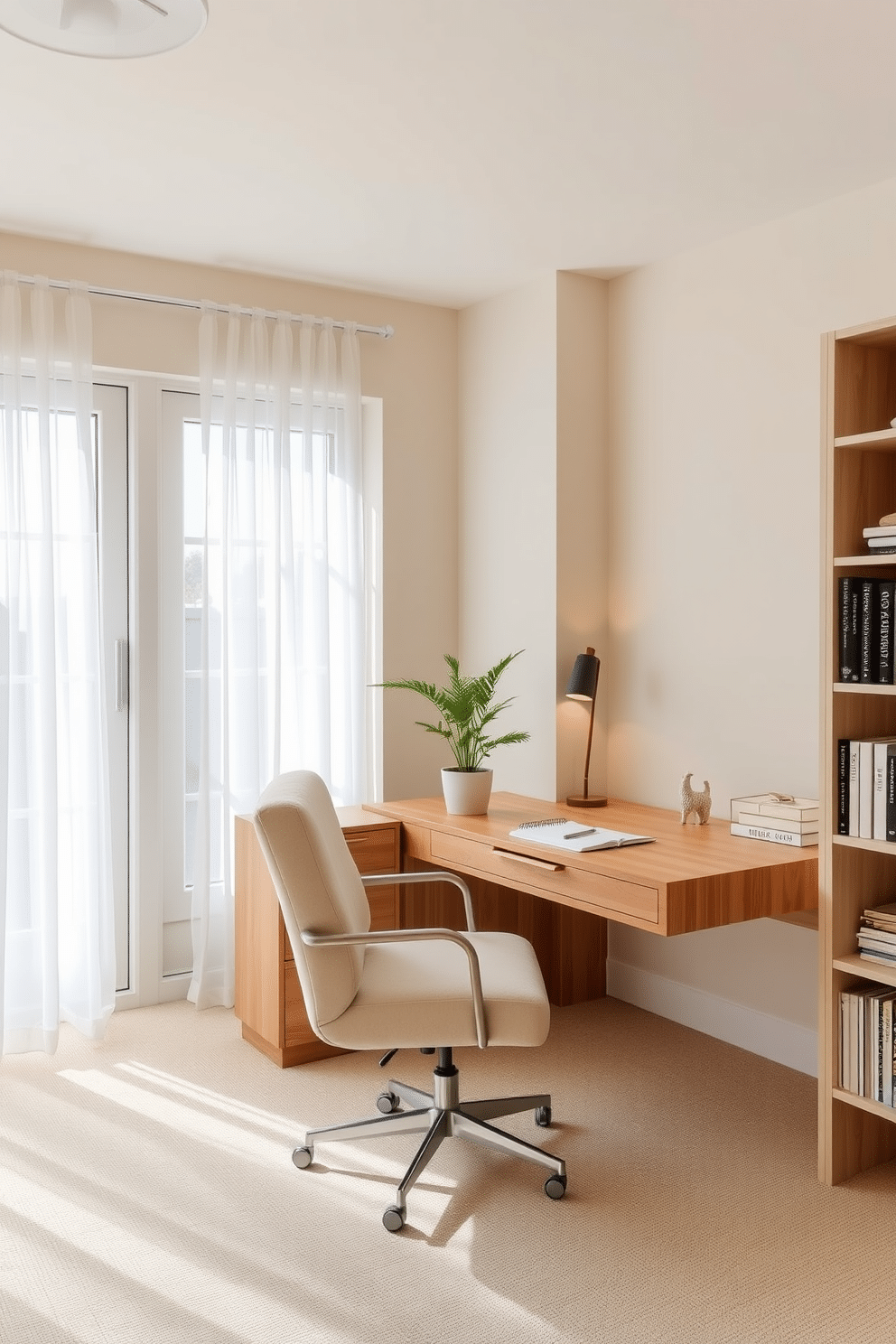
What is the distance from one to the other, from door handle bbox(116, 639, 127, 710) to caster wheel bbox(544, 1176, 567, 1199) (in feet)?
7.23

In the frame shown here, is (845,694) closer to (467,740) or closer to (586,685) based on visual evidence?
(586,685)

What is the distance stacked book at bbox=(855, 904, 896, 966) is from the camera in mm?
2615

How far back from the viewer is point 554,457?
389cm

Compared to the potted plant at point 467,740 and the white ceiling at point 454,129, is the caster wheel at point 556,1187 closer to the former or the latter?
the potted plant at point 467,740

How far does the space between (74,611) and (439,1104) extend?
1996 mm

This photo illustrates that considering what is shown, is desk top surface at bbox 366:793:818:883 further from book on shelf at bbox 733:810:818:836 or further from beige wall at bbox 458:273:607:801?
beige wall at bbox 458:273:607:801

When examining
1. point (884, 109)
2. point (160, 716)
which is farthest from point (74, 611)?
point (884, 109)

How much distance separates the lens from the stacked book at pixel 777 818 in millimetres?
3029

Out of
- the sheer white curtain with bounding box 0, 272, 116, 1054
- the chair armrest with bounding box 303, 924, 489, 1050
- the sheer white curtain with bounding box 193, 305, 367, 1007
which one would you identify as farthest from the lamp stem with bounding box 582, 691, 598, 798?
the sheer white curtain with bounding box 0, 272, 116, 1054

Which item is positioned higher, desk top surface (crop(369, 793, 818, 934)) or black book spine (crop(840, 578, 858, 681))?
black book spine (crop(840, 578, 858, 681))

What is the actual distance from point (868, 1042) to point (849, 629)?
1000 mm

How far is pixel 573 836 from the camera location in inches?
125

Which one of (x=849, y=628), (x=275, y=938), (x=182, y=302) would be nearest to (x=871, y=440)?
(x=849, y=628)

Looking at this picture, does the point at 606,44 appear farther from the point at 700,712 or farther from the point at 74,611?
the point at 74,611
